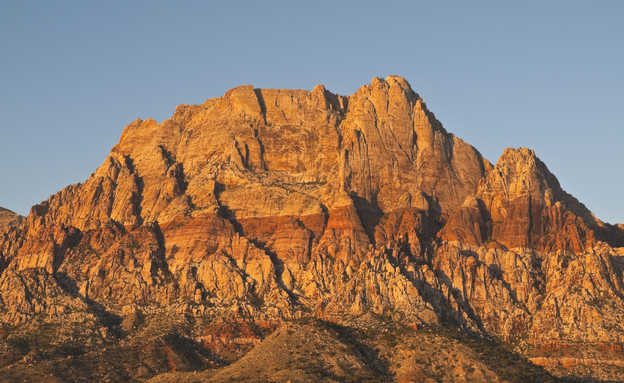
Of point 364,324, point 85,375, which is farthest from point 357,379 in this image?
point 85,375

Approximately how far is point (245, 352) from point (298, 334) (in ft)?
46.6

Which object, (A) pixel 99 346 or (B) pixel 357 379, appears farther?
(A) pixel 99 346

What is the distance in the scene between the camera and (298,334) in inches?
7249

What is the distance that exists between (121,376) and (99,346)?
54.3ft

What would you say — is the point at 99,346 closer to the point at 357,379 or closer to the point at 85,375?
the point at 85,375

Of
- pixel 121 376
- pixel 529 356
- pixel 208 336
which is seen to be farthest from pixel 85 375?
pixel 529 356

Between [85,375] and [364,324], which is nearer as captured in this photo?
[85,375]

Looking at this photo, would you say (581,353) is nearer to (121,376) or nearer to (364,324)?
(364,324)

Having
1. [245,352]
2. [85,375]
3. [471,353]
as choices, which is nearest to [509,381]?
[471,353]

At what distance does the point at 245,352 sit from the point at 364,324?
1948cm

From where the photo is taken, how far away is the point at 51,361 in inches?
7279

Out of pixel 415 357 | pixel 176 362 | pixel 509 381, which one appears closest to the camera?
pixel 509 381

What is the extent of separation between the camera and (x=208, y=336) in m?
200

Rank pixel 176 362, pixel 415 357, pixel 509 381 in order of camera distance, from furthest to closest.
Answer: pixel 176 362 < pixel 415 357 < pixel 509 381
